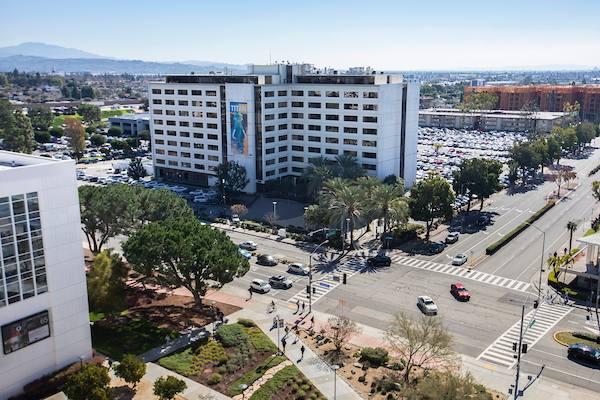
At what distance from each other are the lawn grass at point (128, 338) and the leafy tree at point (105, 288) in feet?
8.69

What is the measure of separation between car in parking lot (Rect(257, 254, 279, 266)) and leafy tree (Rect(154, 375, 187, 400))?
1318 inches

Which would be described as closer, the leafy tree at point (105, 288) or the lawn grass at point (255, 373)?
the lawn grass at point (255, 373)

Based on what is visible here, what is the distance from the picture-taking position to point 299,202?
349ft

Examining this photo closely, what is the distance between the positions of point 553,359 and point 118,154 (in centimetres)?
15617

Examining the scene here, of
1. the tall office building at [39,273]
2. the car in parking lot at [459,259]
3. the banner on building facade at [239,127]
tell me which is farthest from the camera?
the banner on building facade at [239,127]

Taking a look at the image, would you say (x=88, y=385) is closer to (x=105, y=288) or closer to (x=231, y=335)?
(x=105, y=288)

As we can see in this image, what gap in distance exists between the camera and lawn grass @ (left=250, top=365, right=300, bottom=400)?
41.2 meters

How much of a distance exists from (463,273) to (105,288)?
160ft

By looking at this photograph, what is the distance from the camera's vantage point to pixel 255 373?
4469 cm

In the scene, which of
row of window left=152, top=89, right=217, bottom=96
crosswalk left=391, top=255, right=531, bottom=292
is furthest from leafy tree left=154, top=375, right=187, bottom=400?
row of window left=152, top=89, right=217, bottom=96

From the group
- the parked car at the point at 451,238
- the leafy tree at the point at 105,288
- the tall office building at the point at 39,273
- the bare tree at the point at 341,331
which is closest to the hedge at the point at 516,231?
the parked car at the point at 451,238

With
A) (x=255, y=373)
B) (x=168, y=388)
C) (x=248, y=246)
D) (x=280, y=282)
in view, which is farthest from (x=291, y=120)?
(x=168, y=388)

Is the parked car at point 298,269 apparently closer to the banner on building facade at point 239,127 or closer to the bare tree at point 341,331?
the bare tree at point 341,331

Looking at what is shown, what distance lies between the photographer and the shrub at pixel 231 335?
162 feet
